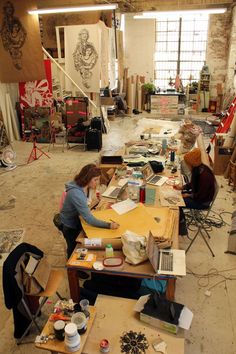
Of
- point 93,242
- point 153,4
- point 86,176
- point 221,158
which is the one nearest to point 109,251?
point 93,242

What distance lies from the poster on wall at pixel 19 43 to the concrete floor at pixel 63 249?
239 centimetres

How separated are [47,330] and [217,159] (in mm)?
5377

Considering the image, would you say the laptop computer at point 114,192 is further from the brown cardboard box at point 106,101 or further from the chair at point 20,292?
the brown cardboard box at point 106,101

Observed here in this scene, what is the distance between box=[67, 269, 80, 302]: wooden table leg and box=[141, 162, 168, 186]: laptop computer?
1.84 metres

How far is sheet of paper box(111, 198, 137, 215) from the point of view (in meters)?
3.59

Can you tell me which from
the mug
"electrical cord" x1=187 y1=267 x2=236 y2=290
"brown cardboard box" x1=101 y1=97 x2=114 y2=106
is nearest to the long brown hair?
the mug

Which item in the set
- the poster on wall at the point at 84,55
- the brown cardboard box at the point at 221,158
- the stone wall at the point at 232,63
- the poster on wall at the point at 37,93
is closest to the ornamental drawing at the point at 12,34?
the poster on wall at the point at 37,93

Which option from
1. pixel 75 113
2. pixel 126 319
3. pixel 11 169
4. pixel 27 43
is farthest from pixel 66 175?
pixel 126 319

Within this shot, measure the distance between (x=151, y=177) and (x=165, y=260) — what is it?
1.88m

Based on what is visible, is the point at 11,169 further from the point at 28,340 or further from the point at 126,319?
the point at 126,319

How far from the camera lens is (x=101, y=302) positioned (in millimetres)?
2617

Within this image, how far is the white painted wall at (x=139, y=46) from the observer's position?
44.7 feet

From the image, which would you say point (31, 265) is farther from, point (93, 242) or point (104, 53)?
point (104, 53)

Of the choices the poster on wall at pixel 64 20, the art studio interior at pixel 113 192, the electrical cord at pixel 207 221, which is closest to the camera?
the art studio interior at pixel 113 192
